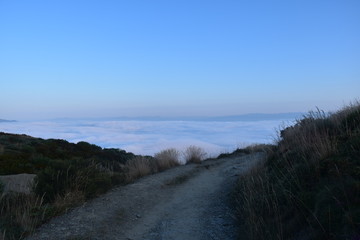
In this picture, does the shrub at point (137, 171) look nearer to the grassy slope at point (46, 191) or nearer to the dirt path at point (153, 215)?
the grassy slope at point (46, 191)

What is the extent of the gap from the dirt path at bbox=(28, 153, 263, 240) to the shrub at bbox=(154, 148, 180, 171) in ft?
11.7

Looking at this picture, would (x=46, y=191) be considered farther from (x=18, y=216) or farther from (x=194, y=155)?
(x=194, y=155)

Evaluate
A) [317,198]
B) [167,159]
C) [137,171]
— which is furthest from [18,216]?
[167,159]

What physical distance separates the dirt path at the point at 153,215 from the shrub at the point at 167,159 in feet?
11.7

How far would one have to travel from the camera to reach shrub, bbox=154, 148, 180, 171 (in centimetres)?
1596

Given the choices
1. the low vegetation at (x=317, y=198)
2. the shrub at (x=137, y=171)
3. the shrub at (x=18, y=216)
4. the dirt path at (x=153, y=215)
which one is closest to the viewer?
the low vegetation at (x=317, y=198)

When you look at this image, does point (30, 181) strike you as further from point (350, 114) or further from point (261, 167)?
point (350, 114)

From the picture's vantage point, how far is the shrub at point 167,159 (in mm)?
15959

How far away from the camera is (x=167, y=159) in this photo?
16.7m

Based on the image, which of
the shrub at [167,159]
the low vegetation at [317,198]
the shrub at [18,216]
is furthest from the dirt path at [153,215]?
the shrub at [167,159]

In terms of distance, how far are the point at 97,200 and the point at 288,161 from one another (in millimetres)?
5172

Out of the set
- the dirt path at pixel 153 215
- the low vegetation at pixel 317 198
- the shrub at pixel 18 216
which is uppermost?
the low vegetation at pixel 317 198

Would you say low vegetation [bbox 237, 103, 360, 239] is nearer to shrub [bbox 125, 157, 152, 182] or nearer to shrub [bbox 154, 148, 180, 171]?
shrub [bbox 125, 157, 152, 182]

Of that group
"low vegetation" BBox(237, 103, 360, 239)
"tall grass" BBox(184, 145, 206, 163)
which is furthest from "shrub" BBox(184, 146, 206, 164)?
"low vegetation" BBox(237, 103, 360, 239)
